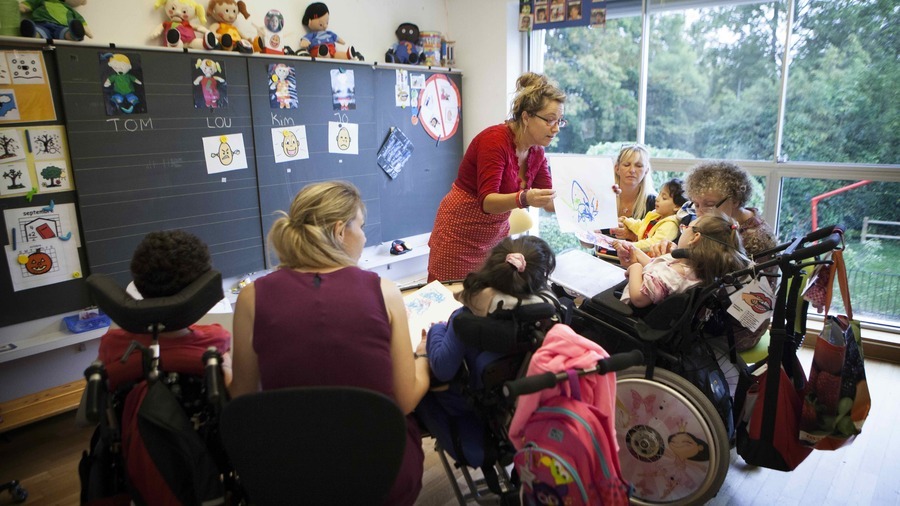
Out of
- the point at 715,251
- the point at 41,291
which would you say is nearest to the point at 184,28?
the point at 41,291

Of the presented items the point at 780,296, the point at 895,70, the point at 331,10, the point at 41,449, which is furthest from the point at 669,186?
the point at 41,449

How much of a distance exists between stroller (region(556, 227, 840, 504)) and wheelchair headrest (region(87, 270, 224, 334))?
130cm

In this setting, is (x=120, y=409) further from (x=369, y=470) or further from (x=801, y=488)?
(x=801, y=488)

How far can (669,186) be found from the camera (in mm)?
2730

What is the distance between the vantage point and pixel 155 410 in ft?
3.95

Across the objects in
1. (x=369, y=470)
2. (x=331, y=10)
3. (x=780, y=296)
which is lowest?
(x=369, y=470)

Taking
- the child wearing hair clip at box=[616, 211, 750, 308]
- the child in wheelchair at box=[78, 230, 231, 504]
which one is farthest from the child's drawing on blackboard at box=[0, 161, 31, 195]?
the child wearing hair clip at box=[616, 211, 750, 308]

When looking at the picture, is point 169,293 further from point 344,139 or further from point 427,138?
point 427,138

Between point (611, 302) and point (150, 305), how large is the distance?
4.64 feet

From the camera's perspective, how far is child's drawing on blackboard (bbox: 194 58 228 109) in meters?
2.95

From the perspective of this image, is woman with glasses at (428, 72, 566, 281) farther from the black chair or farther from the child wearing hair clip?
the black chair

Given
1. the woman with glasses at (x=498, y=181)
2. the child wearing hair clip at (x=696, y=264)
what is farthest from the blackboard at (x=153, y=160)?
the child wearing hair clip at (x=696, y=264)

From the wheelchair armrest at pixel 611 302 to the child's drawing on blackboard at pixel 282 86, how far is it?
2.14 meters

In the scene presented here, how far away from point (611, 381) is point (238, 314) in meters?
0.89
